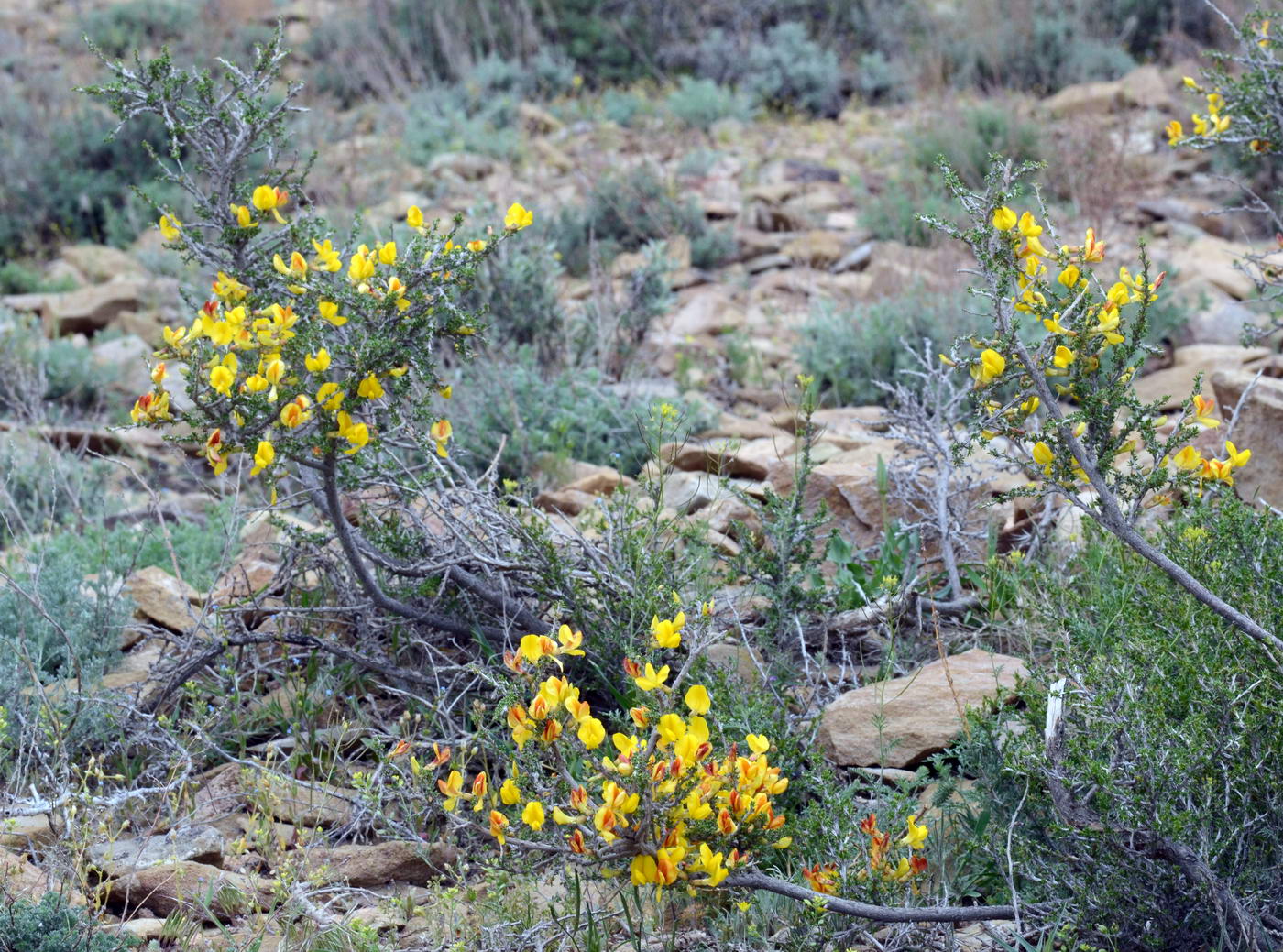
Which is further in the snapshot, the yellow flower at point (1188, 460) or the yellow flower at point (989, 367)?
the yellow flower at point (1188, 460)

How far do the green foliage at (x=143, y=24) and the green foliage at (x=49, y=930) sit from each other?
1038cm

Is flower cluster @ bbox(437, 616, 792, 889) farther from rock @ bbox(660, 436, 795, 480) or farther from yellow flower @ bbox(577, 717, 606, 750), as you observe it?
rock @ bbox(660, 436, 795, 480)

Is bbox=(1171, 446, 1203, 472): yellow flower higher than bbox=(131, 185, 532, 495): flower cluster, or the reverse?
bbox=(131, 185, 532, 495): flower cluster

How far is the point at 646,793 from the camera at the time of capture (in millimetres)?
1669

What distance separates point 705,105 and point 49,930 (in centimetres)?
800

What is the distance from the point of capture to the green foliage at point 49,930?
1.92m

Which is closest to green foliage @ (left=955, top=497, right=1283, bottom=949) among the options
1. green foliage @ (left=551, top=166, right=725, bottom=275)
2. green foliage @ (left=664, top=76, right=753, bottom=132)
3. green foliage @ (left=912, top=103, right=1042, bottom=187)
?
green foliage @ (left=551, top=166, right=725, bottom=275)

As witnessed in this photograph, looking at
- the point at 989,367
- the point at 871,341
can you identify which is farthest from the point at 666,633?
the point at 871,341

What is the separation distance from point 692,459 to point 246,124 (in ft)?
5.75

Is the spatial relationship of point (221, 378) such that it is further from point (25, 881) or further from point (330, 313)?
point (25, 881)

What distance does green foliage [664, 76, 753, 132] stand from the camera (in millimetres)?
8922

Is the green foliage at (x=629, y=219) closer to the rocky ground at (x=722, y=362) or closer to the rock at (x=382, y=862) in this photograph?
the rocky ground at (x=722, y=362)

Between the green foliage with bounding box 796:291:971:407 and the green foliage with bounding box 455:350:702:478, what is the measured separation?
0.93m

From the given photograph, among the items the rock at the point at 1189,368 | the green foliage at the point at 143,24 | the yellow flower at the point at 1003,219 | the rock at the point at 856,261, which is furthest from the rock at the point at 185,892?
the green foliage at the point at 143,24
